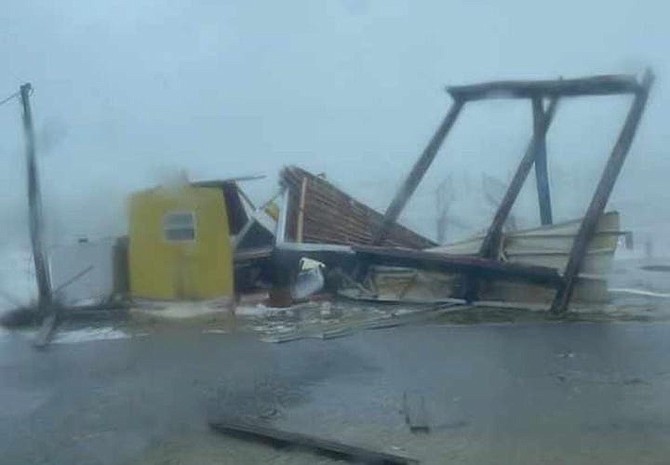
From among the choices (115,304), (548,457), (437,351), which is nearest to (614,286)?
(437,351)

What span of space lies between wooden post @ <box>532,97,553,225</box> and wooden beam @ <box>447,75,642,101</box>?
0.21 metres

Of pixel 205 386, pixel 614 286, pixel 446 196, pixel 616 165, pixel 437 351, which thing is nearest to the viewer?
pixel 205 386

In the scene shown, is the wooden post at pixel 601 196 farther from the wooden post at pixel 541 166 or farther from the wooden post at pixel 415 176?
the wooden post at pixel 415 176

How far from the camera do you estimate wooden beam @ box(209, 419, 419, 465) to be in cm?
499

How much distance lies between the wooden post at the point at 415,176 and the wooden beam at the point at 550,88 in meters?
0.30

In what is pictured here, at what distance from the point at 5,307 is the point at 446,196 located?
29.2 feet

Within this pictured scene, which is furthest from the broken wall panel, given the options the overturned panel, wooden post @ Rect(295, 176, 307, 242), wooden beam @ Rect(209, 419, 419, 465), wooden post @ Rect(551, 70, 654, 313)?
wooden beam @ Rect(209, 419, 419, 465)

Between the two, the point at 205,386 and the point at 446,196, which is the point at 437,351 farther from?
the point at 446,196

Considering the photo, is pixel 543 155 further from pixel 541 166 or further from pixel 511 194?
pixel 511 194

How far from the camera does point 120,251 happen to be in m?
12.9

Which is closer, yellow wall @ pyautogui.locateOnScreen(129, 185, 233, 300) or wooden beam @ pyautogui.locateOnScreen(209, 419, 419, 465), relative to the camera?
wooden beam @ pyautogui.locateOnScreen(209, 419, 419, 465)

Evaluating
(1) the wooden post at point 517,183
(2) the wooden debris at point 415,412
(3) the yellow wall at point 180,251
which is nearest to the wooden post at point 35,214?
(3) the yellow wall at point 180,251

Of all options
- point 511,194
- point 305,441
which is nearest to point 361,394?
point 305,441

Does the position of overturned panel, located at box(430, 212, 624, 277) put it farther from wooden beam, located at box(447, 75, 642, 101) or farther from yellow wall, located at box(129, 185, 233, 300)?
yellow wall, located at box(129, 185, 233, 300)
